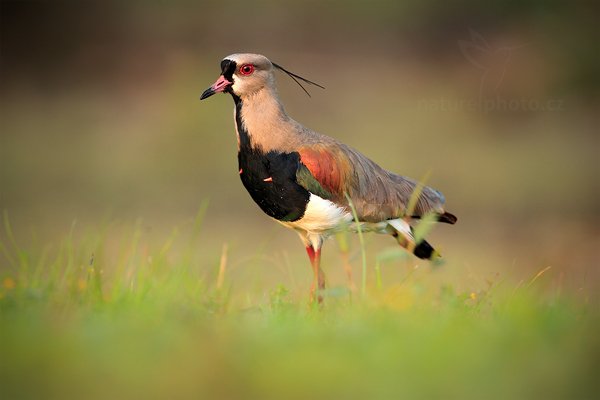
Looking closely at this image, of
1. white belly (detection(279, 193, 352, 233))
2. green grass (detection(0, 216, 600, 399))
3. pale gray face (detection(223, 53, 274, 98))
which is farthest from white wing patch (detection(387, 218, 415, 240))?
green grass (detection(0, 216, 600, 399))

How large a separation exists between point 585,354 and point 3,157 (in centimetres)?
1011

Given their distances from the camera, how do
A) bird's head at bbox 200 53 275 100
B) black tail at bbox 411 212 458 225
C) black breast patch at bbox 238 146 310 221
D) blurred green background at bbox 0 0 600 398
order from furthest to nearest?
blurred green background at bbox 0 0 600 398
black tail at bbox 411 212 458 225
bird's head at bbox 200 53 275 100
black breast patch at bbox 238 146 310 221

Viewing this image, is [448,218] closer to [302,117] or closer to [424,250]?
[424,250]

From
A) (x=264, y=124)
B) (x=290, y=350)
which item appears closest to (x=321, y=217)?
(x=264, y=124)

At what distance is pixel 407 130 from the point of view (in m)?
13.2

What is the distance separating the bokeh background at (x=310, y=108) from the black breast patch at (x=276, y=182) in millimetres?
4903

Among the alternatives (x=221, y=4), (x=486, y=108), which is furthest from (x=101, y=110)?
(x=486, y=108)

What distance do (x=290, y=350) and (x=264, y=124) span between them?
2.28 metres

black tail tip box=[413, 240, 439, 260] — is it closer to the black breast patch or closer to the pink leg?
the pink leg

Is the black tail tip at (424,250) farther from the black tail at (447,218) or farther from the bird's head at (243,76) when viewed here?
the bird's head at (243,76)

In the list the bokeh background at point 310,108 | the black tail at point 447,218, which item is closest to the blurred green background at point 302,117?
the bokeh background at point 310,108

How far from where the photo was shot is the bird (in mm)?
5371

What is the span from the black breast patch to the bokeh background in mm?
4903

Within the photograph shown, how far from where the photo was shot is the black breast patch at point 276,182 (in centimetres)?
535
